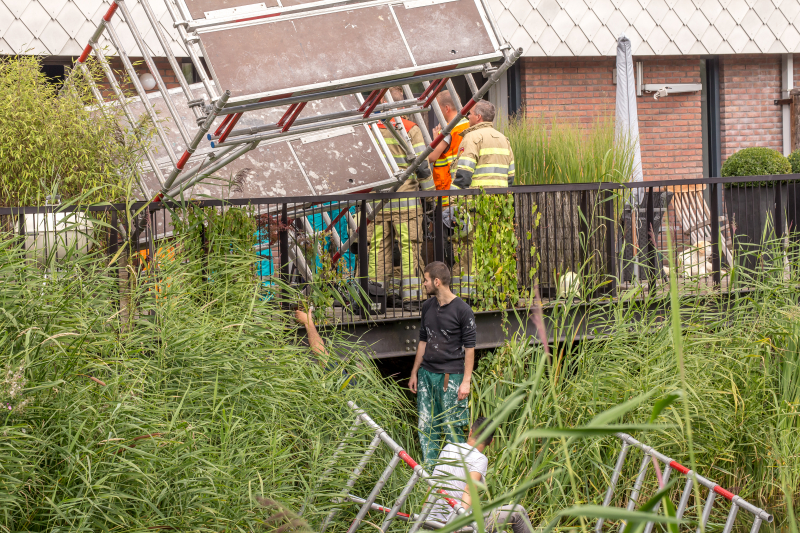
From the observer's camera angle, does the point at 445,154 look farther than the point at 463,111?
Yes

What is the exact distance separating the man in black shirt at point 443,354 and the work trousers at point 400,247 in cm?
61

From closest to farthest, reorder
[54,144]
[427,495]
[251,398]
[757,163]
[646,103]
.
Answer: [427,495] → [251,398] → [54,144] → [757,163] → [646,103]

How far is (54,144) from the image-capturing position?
17.5 feet

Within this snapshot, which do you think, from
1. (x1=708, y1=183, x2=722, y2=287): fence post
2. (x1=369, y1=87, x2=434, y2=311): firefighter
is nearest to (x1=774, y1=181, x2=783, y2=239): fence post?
(x1=708, y1=183, x2=722, y2=287): fence post

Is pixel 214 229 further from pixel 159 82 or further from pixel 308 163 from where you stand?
pixel 308 163

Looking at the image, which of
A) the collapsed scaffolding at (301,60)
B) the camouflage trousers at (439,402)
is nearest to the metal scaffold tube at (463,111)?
the collapsed scaffolding at (301,60)

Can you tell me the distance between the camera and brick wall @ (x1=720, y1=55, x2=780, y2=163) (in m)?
12.2

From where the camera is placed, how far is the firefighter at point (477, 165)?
658 centimetres

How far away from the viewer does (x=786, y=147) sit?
40.9ft

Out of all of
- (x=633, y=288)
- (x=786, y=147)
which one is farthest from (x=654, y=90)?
(x=633, y=288)

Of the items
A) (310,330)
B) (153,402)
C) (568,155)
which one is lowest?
(153,402)

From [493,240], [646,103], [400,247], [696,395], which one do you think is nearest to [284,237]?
[400,247]

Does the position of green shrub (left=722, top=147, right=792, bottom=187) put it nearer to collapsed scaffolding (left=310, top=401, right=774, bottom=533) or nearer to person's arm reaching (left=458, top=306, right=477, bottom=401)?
person's arm reaching (left=458, top=306, right=477, bottom=401)

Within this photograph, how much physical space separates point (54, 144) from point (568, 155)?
5.11m
